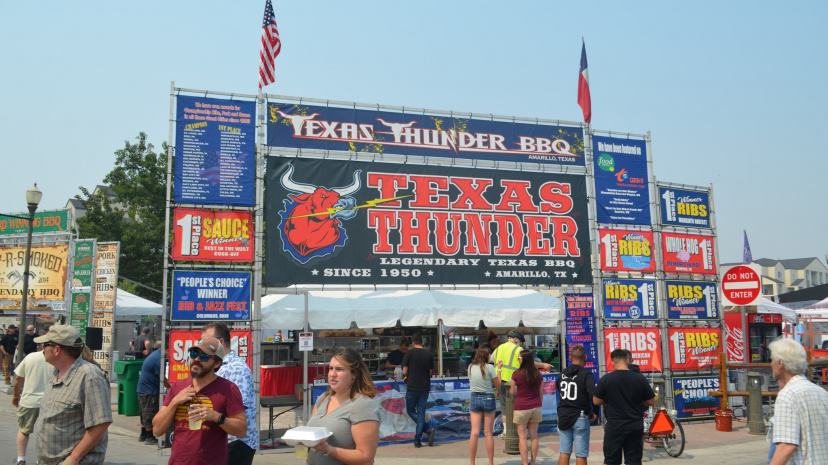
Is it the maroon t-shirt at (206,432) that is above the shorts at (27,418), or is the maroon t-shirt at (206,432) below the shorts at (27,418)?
above

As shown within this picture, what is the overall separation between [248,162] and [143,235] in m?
27.2

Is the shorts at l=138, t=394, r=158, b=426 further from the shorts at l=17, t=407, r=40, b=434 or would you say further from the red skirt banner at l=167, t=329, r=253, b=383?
the shorts at l=17, t=407, r=40, b=434

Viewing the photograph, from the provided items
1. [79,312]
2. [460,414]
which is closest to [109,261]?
[79,312]

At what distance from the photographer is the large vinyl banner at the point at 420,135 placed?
12.6m

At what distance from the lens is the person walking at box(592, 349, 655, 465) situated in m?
7.85

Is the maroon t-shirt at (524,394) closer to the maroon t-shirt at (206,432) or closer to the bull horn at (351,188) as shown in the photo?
the bull horn at (351,188)

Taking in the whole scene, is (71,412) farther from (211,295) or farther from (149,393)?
(149,393)

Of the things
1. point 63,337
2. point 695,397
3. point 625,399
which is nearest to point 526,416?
point 625,399

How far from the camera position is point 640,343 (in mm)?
14508

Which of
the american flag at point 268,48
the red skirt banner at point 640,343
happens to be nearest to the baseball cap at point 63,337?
the american flag at point 268,48

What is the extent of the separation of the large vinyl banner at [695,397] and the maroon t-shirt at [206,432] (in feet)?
40.1

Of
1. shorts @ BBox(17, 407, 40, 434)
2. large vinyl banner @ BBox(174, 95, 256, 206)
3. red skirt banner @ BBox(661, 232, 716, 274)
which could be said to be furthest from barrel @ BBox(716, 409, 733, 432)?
shorts @ BBox(17, 407, 40, 434)

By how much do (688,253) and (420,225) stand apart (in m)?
6.36

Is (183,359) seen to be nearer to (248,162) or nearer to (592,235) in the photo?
(248,162)
